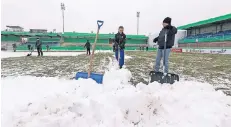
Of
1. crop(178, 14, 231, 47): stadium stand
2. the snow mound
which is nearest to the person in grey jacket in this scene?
the snow mound

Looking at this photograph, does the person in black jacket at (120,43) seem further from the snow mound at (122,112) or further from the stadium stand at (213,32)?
the stadium stand at (213,32)

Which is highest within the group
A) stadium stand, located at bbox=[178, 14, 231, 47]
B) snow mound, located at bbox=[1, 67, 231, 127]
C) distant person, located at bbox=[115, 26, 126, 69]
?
stadium stand, located at bbox=[178, 14, 231, 47]

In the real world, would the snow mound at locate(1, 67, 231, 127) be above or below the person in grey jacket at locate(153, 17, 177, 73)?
below

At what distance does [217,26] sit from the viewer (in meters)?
47.2

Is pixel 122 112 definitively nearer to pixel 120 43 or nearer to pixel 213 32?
pixel 120 43

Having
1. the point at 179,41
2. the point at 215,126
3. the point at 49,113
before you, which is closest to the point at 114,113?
the point at 49,113

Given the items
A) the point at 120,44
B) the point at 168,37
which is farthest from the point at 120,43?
the point at 168,37

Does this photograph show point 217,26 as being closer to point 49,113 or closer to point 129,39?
point 129,39

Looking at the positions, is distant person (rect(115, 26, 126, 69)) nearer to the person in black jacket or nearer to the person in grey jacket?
the person in black jacket

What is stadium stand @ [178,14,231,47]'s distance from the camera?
38028mm

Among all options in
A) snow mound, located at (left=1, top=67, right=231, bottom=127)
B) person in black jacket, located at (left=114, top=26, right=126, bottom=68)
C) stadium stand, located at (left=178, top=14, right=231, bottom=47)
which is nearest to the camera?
snow mound, located at (left=1, top=67, right=231, bottom=127)

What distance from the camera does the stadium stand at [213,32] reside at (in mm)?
38028

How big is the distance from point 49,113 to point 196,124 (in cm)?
187

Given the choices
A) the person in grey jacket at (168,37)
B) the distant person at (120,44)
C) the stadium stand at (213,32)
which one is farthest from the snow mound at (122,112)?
the stadium stand at (213,32)
